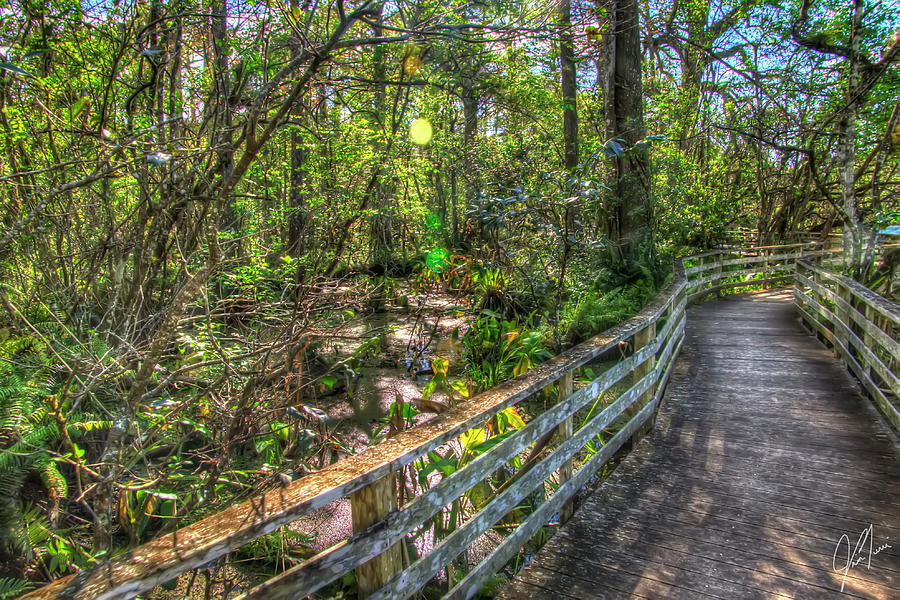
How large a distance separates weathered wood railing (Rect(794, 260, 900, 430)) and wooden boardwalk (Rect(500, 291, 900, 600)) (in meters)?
0.21

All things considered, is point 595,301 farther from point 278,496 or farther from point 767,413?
point 278,496

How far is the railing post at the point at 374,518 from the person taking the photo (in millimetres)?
1851

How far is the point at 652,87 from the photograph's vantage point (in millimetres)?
13828

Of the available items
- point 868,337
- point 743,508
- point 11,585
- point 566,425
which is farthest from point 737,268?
point 11,585

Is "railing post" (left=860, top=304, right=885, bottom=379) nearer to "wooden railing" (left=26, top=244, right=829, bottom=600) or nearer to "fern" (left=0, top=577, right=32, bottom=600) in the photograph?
"wooden railing" (left=26, top=244, right=829, bottom=600)

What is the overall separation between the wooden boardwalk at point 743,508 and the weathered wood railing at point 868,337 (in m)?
0.21

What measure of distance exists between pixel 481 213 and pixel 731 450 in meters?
3.17

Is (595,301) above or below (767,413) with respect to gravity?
above

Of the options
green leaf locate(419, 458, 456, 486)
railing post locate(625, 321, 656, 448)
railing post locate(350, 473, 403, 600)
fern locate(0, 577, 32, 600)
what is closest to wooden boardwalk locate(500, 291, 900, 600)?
railing post locate(625, 321, 656, 448)

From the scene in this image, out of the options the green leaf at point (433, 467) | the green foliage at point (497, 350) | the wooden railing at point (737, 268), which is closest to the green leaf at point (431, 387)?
the green foliage at point (497, 350)

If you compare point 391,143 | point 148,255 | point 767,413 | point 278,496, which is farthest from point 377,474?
point 391,143

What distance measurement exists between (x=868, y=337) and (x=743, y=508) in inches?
140

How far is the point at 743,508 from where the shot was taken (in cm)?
343

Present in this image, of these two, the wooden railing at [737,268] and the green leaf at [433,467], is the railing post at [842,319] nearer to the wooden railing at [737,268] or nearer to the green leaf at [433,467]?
the wooden railing at [737,268]
